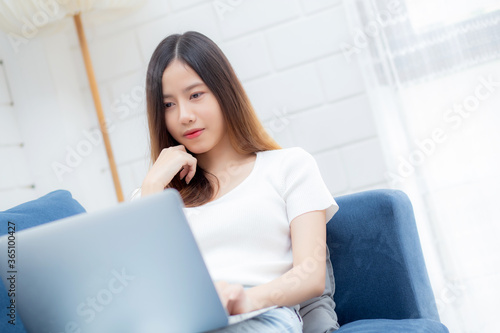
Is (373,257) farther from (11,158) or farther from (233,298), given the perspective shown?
(11,158)

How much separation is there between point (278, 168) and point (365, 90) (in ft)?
2.64

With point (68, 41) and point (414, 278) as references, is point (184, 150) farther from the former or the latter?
point (68, 41)

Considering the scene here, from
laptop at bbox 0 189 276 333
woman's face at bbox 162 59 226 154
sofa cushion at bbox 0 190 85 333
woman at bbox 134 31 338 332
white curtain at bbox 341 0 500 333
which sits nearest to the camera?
laptop at bbox 0 189 276 333

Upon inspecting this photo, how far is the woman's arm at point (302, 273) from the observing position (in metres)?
1.09

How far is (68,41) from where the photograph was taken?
7.39 ft

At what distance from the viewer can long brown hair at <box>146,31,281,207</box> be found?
1.39m

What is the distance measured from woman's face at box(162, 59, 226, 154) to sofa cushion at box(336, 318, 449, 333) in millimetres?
539

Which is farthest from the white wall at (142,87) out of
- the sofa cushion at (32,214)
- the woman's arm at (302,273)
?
the woman's arm at (302,273)

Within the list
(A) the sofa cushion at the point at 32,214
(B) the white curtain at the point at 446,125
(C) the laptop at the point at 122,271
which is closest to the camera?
(C) the laptop at the point at 122,271

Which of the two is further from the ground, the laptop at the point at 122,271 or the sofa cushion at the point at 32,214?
the sofa cushion at the point at 32,214

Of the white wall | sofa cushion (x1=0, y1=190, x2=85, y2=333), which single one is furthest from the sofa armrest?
the white wall

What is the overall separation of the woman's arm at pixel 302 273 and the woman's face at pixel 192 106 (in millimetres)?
309

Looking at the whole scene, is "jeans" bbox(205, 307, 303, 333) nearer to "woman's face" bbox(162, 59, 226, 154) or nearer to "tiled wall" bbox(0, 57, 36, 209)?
"woman's face" bbox(162, 59, 226, 154)

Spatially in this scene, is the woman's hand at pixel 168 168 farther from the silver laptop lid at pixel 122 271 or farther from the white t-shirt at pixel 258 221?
the silver laptop lid at pixel 122 271
